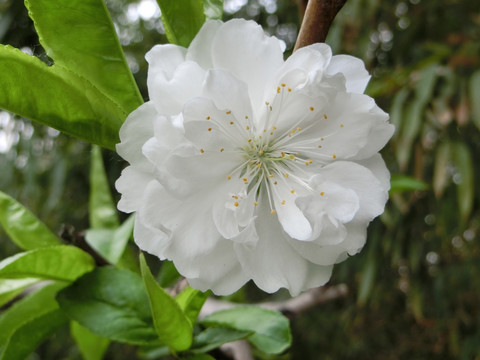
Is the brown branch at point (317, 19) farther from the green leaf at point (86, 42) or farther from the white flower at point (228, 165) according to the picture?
the green leaf at point (86, 42)

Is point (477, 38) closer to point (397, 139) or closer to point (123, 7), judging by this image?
point (397, 139)

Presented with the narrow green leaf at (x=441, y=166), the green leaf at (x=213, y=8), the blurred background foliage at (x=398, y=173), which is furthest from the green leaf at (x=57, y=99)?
the narrow green leaf at (x=441, y=166)

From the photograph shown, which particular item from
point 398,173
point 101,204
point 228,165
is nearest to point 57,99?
point 228,165

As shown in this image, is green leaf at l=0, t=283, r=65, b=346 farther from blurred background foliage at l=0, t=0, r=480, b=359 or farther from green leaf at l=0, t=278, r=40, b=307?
blurred background foliage at l=0, t=0, r=480, b=359

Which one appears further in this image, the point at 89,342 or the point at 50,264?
the point at 89,342

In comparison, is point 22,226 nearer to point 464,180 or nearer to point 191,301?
point 191,301

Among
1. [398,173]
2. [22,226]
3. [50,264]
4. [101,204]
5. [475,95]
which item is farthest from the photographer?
[398,173]
